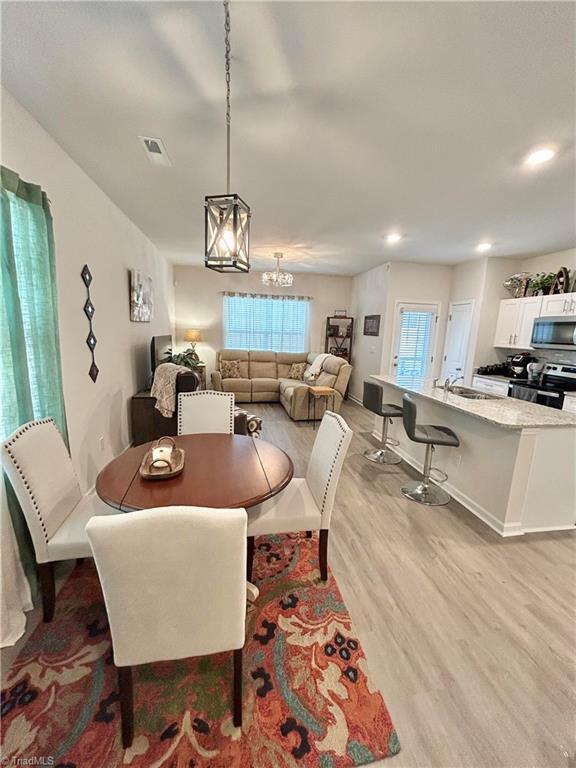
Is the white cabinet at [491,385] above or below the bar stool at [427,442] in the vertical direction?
above

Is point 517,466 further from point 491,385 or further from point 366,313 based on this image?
point 366,313

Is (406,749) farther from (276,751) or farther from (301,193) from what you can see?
(301,193)

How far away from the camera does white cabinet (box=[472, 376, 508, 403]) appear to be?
4582 millimetres

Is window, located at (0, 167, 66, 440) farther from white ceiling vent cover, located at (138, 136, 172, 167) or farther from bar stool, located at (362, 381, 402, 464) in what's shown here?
bar stool, located at (362, 381, 402, 464)

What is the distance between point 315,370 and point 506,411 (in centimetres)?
379

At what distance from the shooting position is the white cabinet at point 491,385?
458 centimetres

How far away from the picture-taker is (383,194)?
9.23 feet

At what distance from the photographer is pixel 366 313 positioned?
6.44m

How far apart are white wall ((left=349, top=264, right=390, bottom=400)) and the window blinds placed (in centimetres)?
42

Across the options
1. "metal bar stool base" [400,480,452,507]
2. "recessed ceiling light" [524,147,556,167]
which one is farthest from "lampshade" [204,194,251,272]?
"metal bar stool base" [400,480,452,507]

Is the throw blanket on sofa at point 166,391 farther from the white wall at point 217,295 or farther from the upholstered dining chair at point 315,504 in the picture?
the white wall at point 217,295

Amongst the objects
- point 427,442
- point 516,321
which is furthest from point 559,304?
point 427,442

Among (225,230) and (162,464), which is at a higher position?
(225,230)

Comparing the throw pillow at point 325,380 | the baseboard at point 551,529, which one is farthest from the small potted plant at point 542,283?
the baseboard at point 551,529
